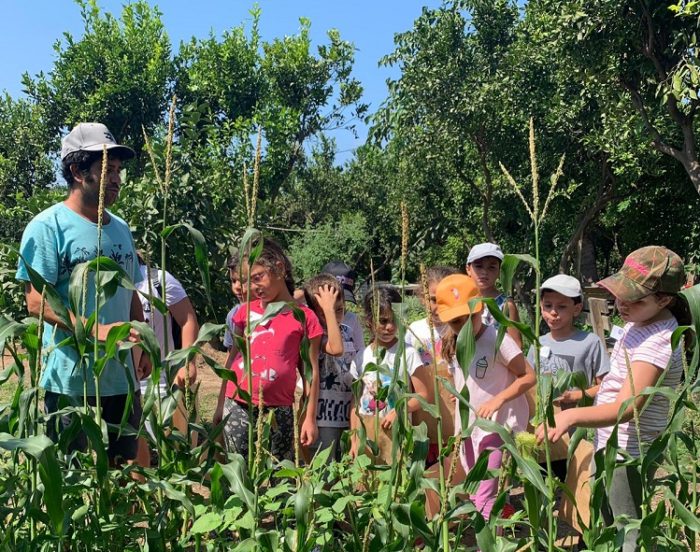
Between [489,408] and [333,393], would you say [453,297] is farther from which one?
[333,393]

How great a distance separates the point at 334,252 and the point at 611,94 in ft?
43.0

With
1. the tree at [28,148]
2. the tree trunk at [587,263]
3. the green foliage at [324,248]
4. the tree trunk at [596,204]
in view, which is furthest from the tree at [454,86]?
the tree at [28,148]

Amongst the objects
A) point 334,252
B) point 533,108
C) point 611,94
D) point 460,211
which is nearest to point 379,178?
point 334,252

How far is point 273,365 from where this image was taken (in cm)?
309

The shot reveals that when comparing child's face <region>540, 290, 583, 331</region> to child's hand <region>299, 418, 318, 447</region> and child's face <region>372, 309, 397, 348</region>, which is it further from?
child's hand <region>299, 418, 318, 447</region>

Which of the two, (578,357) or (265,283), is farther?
(578,357)

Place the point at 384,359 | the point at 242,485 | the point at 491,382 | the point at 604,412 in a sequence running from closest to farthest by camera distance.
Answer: the point at 242,485 < the point at 604,412 < the point at 491,382 < the point at 384,359

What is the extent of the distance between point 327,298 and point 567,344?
47.5 inches

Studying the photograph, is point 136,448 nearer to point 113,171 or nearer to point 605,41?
point 113,171

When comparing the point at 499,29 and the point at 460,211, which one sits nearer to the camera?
the point at 499,29

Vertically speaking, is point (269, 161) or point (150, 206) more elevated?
point (269, 161)

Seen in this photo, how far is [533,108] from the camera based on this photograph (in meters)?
13.7

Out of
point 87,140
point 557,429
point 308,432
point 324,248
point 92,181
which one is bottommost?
point 308,432

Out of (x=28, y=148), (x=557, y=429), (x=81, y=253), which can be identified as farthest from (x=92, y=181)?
(x=28, y=148)
